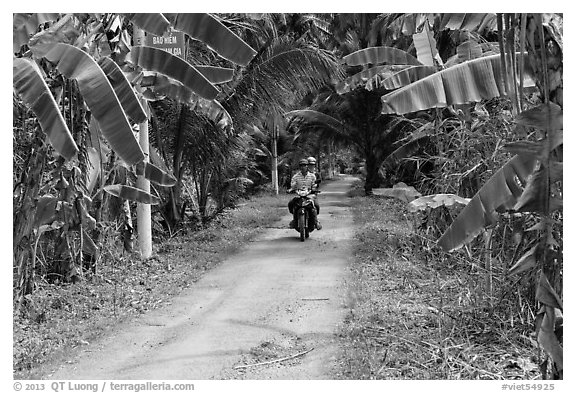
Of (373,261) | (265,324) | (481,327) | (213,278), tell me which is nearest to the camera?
(481,327)

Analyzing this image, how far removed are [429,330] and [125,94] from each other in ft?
10.3

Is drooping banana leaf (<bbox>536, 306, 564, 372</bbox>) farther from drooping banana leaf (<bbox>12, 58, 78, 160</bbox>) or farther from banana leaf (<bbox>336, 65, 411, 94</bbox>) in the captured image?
banana leaf (<bbox>336, 65, 411, 94</bbox>)

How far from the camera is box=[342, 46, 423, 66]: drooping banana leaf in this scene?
786 centimetres

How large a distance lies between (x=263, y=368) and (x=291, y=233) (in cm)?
702

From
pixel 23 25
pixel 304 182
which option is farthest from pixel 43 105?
pixel 304 182

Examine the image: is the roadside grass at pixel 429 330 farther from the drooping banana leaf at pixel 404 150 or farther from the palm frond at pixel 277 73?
the drooping banana leaf at pixel 404 150

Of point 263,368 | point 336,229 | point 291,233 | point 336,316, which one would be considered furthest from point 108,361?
point 336,229

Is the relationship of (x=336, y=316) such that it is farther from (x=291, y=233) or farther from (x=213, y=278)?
(x=291, y=233)

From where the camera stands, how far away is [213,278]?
25.3ft

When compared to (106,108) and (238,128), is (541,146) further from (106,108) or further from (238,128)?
(238,128)

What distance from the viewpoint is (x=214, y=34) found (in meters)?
4.62

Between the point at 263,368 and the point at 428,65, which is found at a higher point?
the point at 428,65

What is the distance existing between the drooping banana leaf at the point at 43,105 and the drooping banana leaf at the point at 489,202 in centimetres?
265

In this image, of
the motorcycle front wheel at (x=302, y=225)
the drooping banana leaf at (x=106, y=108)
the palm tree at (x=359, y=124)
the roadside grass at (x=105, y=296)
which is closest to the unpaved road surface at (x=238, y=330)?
the roadside grass at (x=105, y=296)
